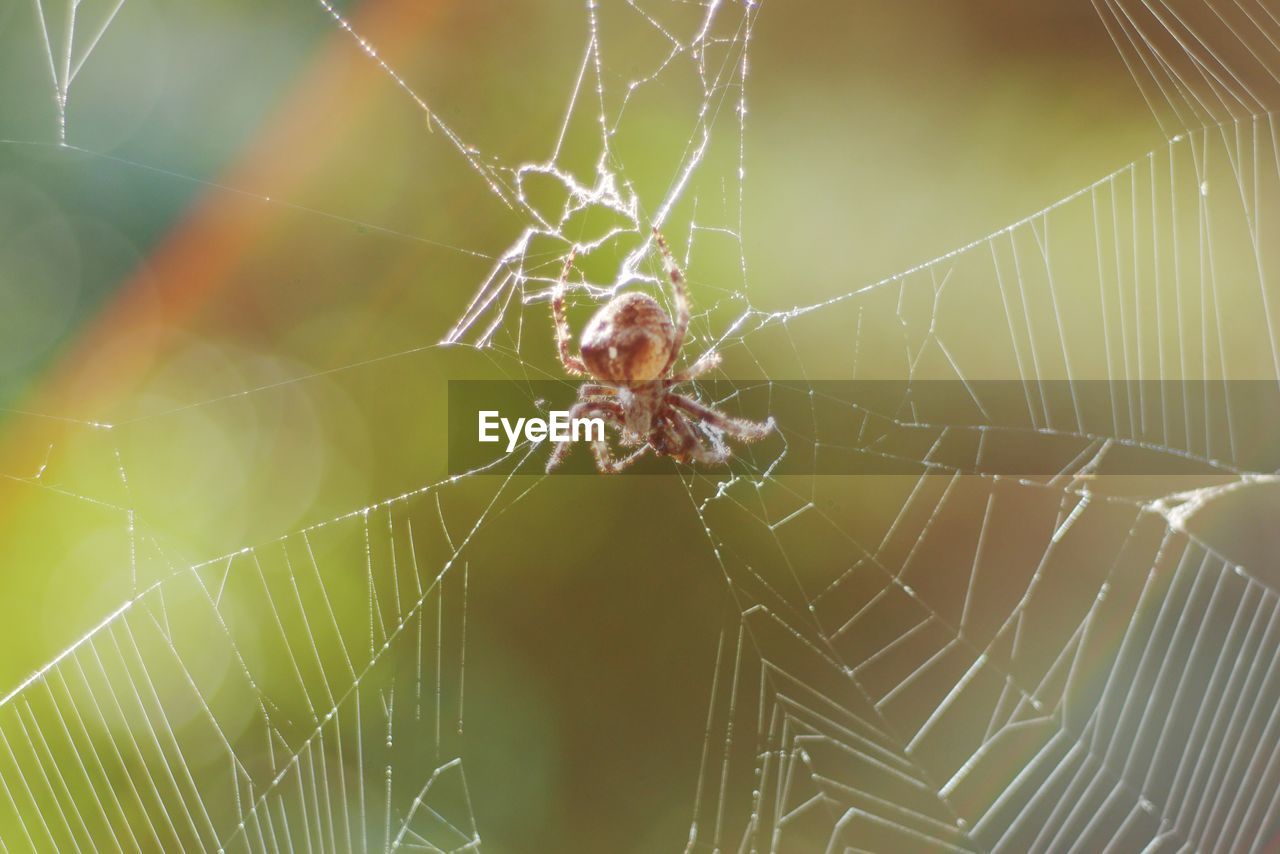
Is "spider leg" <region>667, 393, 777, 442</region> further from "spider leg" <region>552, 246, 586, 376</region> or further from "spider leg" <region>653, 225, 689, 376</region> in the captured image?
"spider leg" <region>552, 246, 586, 376</region>

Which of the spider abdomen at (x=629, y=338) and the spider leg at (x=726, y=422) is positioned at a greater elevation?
the spider abdomen at (x=629, y=338)

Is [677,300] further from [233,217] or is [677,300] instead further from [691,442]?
[233,217]

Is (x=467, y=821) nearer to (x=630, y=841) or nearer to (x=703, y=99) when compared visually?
(x=630, y=841)

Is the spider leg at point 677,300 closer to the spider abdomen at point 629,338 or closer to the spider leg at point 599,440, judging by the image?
the spider abdomen at point 629,338

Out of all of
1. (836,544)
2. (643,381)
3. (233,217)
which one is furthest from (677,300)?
(233,217)

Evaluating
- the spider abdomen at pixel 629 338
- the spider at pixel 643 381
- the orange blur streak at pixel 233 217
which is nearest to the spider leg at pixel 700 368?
the spider at pixel 643 381

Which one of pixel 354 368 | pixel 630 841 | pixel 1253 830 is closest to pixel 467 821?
pixel 630 841
